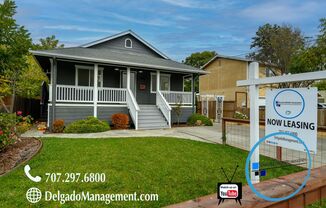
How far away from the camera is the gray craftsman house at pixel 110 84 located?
11.3 metres

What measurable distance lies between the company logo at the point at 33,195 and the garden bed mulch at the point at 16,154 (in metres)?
1.33

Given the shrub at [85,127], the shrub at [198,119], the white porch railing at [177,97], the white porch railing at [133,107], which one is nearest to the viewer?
the shrub at [85,127]

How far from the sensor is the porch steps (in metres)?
11.8

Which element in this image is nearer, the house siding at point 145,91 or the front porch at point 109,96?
the front porch at point 109,96

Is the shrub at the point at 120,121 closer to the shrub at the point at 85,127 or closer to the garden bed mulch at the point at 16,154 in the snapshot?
the shrub at the point at 85,127

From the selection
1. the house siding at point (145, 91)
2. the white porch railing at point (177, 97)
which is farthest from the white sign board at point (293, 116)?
the house siding at point (145, 91)

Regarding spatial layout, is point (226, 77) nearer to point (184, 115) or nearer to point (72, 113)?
point (184, 115)

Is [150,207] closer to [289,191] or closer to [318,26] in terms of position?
[289,191]

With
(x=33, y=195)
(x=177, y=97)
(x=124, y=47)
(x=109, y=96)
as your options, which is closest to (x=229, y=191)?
(x=33, y=195)

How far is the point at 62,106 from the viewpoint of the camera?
11.1 meters

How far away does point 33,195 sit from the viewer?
3.13m

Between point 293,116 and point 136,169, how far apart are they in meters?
3.10

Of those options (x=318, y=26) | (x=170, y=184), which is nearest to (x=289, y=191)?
(x=170, y=184)

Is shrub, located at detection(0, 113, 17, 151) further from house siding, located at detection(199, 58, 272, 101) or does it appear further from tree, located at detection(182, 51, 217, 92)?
tree, located at detection(182, 51, 217, 92)
